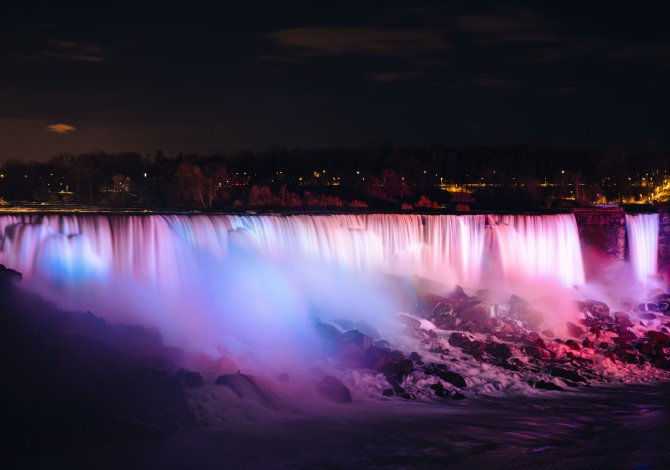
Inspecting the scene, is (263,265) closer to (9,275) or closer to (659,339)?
(9,275)

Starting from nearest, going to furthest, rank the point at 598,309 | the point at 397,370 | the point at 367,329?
the point at 397,370, the point at 367,329, the point at 598,309

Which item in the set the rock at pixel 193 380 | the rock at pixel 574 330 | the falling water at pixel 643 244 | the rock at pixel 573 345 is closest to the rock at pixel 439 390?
the rock at pixel 193 380

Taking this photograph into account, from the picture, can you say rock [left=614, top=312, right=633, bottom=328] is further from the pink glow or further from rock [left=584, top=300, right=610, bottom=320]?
the pink glow

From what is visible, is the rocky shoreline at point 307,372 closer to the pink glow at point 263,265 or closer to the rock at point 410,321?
the rock at point 410,321

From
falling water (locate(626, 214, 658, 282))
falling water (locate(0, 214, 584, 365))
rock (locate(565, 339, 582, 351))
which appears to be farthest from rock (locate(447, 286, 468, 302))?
falling water (locate(626, 214, 658, 282))

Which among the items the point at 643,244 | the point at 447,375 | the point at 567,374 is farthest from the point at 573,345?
the point at 643,244

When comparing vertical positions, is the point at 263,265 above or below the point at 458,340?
above

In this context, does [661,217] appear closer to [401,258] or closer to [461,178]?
[401,258]
